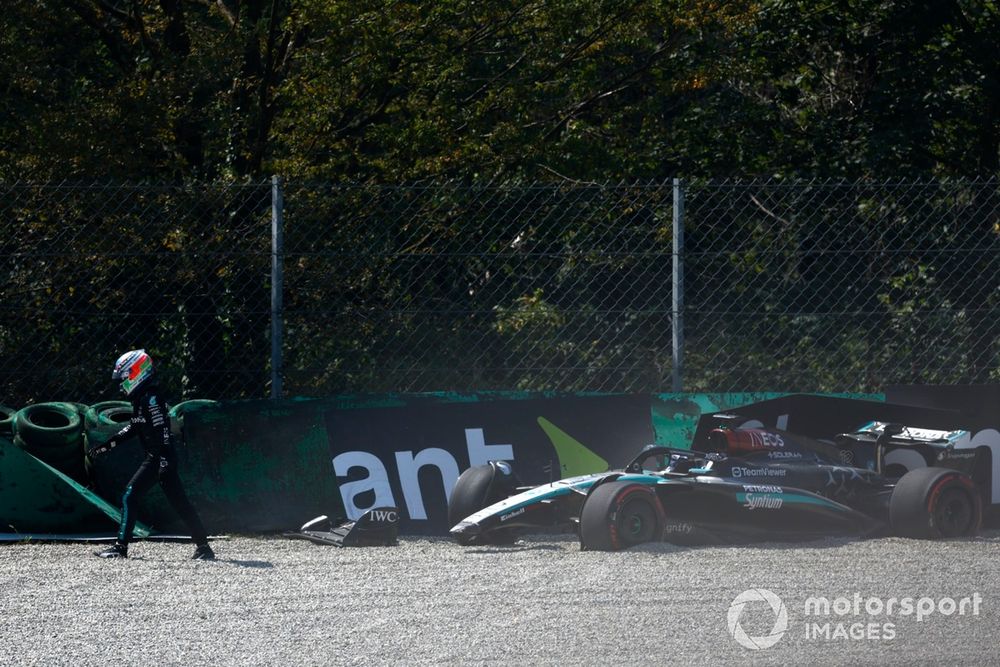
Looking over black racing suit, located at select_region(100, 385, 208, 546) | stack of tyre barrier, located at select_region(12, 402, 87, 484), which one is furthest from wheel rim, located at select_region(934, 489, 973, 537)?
stack of tyre barrier, located at select_region(12, 402, 87, 484)

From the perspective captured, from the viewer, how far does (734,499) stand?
A: 24.8ft

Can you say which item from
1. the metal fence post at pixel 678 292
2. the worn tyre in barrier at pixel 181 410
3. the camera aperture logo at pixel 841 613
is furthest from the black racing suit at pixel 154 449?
the camera aperture logo at pixel 841 613

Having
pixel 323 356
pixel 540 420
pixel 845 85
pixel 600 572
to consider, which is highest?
pixel 845 85

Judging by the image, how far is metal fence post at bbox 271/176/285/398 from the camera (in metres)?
8.04

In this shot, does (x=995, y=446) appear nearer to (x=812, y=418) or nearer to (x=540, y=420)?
(x=812, y=418)

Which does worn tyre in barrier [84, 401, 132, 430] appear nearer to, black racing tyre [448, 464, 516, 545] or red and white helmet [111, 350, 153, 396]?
red and white helmet [111, 350, 153, 396]

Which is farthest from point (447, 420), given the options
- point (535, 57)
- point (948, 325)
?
point (535, 57)

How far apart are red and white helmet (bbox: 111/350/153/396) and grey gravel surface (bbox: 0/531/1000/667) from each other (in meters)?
1.01

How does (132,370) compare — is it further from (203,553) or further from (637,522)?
(637,522)

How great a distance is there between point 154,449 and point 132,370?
0.50 m

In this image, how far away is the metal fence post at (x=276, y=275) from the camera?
804 centimetres

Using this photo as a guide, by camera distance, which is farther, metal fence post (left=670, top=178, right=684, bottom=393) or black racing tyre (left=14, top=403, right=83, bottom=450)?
metal fence post (left=670, top=178, right=684, bottom=393)

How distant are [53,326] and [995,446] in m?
6.39

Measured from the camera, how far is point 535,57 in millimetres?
14523
